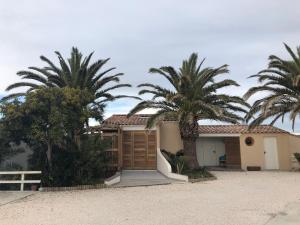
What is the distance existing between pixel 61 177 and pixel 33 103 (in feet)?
12.0

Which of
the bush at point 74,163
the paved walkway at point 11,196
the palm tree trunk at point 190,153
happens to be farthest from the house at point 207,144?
the paved walkway at point 11,196

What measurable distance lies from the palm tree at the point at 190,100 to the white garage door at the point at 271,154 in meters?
5.28

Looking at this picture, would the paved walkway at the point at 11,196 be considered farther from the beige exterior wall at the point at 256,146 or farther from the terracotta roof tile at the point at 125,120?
the beige exterior wall at the point at 256,146

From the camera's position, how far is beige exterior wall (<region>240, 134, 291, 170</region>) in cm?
2409

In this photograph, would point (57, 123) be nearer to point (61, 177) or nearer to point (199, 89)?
point (61, 177)

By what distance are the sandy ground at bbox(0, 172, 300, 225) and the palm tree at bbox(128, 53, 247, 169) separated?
17.4 ft

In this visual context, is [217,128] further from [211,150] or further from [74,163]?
[74,163]

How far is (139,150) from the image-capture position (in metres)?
21.0

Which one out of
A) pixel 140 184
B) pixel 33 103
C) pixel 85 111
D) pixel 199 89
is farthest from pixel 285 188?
pixel 33 103

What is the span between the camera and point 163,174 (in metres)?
19.4

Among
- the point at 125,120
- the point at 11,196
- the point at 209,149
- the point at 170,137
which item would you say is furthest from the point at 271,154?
the point at 11,196

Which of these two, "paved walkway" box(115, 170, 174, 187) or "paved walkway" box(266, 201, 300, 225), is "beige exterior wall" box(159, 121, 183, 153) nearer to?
"paved walkway" box(115, 170, 174, 187)

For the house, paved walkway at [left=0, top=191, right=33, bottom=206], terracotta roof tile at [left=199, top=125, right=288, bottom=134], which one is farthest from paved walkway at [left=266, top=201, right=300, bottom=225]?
terracotta roof tile at [left=199, top=125, right=288, bottom=134]

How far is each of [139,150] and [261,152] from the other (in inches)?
369
